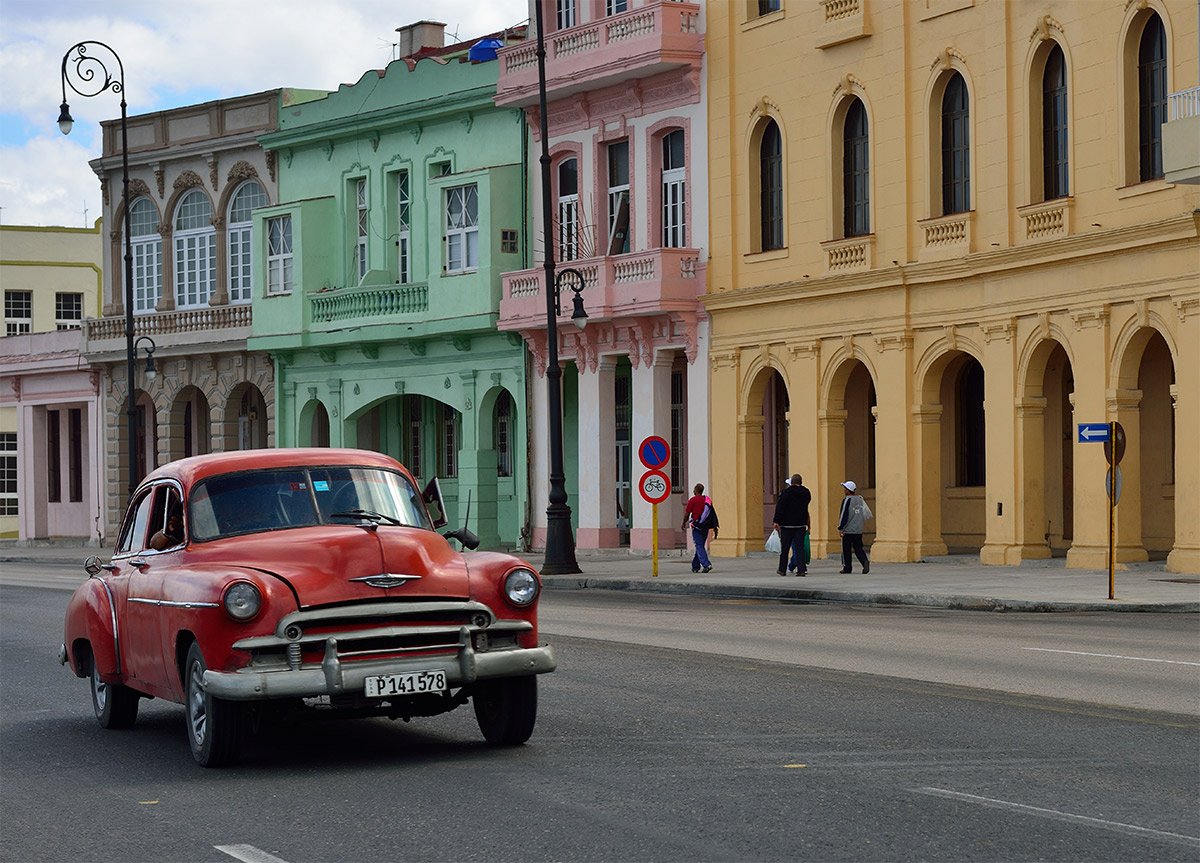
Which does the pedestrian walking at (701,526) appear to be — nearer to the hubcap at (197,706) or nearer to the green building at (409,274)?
the green building at (409,274)

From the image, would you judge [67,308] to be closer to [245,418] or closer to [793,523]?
[245,418]

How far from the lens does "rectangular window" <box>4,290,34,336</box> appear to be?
3184 inches

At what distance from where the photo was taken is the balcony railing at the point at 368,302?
5056 centimetres

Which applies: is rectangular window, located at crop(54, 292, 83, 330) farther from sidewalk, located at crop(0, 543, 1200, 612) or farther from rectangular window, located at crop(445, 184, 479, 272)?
sidewalk, located at crop(0, 543, 1200, 612)

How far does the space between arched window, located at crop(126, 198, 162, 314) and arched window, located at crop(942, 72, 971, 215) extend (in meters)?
27.9

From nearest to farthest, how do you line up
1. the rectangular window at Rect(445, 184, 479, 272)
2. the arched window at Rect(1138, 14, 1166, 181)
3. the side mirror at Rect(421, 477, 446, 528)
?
the side mirror at Rect(421, 477, 446, 528) → the arched window at Rect(1138, 14, 1166, 181) → the rectangular window at Rect(445, 184, 479, 272)

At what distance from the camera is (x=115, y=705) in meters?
14.4

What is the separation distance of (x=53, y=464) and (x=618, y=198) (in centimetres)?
2650

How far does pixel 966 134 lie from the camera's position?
3728 cm

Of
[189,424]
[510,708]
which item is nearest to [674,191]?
[189,424]

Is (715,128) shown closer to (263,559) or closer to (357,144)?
(357,144)

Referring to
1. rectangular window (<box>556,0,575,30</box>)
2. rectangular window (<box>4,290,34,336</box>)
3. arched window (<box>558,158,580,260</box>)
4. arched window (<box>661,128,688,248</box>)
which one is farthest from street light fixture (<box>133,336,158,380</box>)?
rectangular window (<box>4,290,34,336</box>)

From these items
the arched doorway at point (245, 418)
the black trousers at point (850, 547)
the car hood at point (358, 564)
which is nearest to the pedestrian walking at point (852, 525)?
the black trousers at point (850, 547)

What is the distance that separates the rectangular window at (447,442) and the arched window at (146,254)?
435 inches
